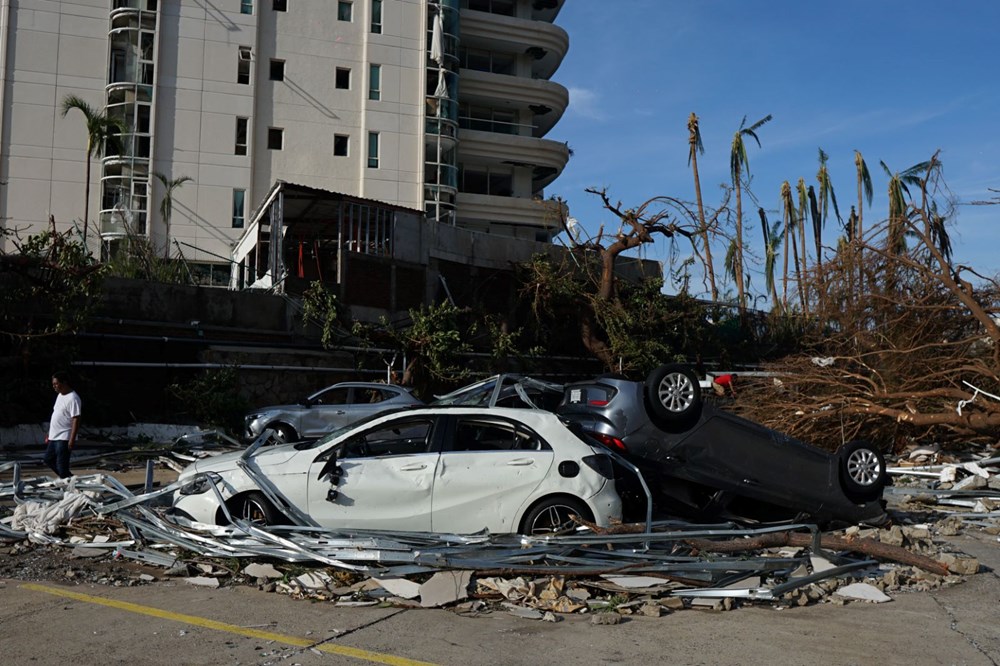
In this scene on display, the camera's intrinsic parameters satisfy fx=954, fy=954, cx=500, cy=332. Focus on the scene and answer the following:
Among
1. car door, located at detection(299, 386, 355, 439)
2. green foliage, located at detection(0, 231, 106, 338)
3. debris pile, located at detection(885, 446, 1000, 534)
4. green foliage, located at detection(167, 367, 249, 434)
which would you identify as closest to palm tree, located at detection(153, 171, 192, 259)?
green foliage, located at detection(167, 367, 249, 434)

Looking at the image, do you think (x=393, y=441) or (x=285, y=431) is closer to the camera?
(x=393, y=441)

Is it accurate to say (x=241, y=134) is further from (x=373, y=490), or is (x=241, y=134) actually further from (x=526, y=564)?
(x=526, y=564)

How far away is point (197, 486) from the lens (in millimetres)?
8750

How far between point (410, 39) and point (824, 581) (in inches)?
1647

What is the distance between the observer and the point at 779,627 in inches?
265

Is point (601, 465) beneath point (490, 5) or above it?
beneath

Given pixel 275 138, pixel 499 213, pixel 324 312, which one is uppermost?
pixel 275 138

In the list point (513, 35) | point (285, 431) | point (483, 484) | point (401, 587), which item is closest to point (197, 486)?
point (401, 587)

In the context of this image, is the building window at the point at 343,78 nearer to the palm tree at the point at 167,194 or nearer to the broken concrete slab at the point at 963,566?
the palm tree at the point at 167,194

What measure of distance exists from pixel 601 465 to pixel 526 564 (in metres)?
1.38

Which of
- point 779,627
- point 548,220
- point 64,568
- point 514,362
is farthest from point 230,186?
point 779,627

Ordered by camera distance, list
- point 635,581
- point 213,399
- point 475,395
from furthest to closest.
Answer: point 213,399 → point 475,395 → point 635,581

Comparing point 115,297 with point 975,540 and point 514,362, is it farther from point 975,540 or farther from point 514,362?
point 975,540

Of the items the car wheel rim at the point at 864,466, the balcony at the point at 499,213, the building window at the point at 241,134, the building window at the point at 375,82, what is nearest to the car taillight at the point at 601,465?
the car wheel rim at the point at 864,466
